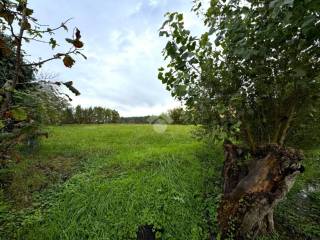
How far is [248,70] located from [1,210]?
406cm

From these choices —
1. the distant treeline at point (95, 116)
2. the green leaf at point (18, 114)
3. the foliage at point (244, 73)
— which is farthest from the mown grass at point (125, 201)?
the distant treeline at point (95, 116)

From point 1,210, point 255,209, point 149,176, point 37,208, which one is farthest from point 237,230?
point 1,210

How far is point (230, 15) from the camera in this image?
3.17 meters

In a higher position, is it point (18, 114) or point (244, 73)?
point (244, 73)

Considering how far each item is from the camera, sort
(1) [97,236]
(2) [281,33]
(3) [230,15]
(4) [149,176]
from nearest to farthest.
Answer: (2) [281,33] < (3) [230,15] < (1) [97,236] < (4) [149,176]

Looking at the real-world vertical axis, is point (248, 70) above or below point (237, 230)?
above

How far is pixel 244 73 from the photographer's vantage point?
13.1 ft

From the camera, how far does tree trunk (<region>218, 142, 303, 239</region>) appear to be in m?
3.79

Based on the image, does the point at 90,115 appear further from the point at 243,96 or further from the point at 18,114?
the point at 18,114

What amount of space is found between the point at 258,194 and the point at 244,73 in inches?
67.7

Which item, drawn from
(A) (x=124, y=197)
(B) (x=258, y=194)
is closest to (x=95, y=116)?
(A) (x=124, y=197)

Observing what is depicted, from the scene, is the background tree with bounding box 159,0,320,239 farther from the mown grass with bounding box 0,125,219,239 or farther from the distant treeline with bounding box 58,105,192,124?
the distant treeline with bounding box 58,105,192,124

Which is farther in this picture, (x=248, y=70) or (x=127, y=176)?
(x=127, y=176)

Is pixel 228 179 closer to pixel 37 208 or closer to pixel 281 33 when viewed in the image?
pixel 281 33
